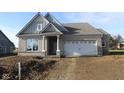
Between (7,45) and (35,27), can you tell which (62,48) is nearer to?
(35,27)

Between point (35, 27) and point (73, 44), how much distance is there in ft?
17.1

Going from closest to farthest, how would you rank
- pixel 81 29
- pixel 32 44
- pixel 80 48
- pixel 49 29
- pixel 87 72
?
1. pixel 87 72
2. pixel 49 29
3. pixel 80 48
4. pixel 32 44
5. pixel 81 29

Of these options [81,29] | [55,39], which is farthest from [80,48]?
[55,39]

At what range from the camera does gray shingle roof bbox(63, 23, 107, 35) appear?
27.8 meters

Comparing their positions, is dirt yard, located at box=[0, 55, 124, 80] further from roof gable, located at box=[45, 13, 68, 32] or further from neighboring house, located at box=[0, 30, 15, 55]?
neighboring house, located at box=[0, 30, 15, 55]

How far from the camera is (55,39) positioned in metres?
29.0

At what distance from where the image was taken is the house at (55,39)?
1068 inches

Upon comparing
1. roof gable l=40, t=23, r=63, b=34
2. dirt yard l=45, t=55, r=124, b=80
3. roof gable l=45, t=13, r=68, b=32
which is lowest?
dirt yard l=45, t=55, r=124, b=80

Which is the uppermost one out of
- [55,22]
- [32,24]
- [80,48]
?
[55,22]

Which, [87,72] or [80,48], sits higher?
[80,48]

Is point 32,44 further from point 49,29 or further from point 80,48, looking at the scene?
point 80,48

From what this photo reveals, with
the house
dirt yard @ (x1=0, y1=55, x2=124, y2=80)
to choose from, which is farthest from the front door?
dirt yard @ (x1=0, y1=55, x2=124, y2=80)

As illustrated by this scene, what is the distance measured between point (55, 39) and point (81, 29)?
360 centimetres
